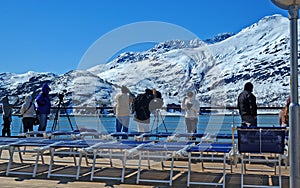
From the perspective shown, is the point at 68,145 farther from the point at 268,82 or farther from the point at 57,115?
the point at 268,82

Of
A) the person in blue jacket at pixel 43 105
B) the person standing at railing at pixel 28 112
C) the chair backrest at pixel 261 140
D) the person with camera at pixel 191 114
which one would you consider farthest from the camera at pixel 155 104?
the chair backrest at pixel 261 140

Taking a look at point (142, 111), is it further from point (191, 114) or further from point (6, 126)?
point (6, 126)

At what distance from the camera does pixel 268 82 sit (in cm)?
8231

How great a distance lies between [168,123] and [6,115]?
134 inches

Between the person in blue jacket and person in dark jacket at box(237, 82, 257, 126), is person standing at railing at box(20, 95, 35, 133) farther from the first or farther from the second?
person in dark jacket at box(237, 82, 257, 126)

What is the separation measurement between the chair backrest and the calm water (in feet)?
9.50

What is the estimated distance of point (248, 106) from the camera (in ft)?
19.3

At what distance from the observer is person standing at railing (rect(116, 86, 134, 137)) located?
7508mm

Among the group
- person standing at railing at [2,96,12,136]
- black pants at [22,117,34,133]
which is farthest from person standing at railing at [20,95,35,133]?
person standing at railing at [2,96,12,136]

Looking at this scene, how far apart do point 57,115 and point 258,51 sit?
4675 inches

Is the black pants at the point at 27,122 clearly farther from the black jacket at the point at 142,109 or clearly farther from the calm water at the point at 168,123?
the black jacket at the point at 142,109

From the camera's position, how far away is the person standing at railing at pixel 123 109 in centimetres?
751

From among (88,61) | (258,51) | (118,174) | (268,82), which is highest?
(258,51)

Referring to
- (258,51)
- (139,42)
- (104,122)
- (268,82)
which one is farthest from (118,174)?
(258,51)
